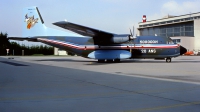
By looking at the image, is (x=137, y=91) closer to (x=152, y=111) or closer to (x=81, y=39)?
(x=152, y=111)

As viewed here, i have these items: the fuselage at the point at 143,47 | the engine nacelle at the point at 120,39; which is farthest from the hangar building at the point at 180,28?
the engine nacelle at the point at 120,39

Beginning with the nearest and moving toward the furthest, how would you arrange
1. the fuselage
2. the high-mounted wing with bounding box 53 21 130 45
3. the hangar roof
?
the high-mounted wing with bounding box 53 21 130 45 < the fuselage < the hangar roof

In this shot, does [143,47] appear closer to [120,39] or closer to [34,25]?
[120,39]

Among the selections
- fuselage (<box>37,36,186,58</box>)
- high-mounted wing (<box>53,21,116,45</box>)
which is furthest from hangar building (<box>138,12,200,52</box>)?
high-mounted wing (<box>53,21,116,45</box>)

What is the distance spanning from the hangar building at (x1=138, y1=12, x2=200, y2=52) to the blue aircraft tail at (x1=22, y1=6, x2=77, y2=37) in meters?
50.6

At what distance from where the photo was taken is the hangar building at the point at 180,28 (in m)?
74.8

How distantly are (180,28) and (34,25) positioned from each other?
59.7m

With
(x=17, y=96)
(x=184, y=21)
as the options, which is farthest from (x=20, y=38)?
(x=184, y=21)

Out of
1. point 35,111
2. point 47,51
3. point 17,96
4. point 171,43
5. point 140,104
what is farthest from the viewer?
point 47,51

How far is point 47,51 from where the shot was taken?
8475cm

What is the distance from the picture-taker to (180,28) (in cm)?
8138

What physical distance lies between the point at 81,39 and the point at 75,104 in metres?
24.6

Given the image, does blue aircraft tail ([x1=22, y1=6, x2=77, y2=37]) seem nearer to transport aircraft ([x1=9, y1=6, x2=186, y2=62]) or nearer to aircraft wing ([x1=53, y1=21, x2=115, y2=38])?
transport aircraft ([x1=9, y1=6, x2=186, y2=62])

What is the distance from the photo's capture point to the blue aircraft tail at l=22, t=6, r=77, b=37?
32688 millimetres
